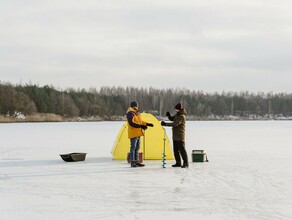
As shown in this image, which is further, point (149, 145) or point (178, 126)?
point (149, 145)

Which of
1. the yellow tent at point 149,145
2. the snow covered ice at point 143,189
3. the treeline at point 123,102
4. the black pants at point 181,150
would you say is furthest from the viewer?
the treeline at point 123,102

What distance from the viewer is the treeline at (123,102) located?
67.7m

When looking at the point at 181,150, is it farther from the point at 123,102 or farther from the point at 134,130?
the point at 123,102

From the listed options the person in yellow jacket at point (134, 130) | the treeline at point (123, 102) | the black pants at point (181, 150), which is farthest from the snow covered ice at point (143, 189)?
the treeline at point (123, 102)

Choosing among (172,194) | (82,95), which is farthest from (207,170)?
(82,95)

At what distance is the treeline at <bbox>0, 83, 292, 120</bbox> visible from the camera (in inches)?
2666

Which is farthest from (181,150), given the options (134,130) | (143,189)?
(143,189)

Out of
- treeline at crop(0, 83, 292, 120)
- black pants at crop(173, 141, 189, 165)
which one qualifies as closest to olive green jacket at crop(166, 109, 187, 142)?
black pants at crop(173, 141, 189, 165)

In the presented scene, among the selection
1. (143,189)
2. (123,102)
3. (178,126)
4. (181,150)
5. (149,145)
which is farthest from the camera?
(123,102)

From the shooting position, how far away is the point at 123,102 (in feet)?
338

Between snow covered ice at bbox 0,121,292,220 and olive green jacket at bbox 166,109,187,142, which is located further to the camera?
olive green jacket at bbox 166,109,187,142

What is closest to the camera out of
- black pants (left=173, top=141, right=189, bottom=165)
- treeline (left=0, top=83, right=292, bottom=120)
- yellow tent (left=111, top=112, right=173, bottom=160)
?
black pants (left=173, top=141, right=189, bottom=165)

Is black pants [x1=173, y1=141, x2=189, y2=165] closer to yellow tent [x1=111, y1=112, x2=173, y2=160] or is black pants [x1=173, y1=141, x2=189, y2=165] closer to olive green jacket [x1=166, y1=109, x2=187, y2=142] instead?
olive green jacket [x1=166, y1=109, x2=187, y2=142]

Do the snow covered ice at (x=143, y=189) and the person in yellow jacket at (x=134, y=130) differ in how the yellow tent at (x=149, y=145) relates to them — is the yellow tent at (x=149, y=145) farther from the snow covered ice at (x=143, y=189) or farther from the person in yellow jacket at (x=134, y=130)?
the person in yellow jacket at (x=134, y=130)
